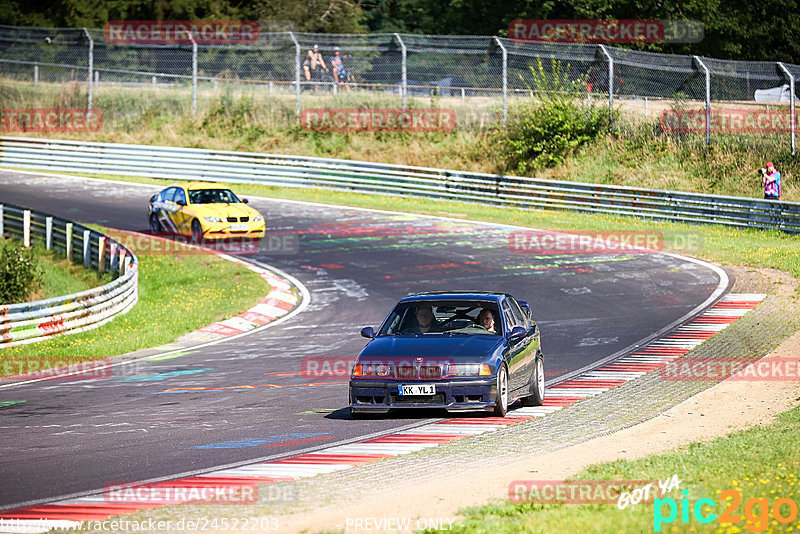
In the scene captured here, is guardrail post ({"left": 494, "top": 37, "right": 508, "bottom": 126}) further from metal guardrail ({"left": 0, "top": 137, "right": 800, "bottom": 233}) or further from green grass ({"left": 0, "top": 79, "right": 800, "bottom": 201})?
metal guardrail ({"left": 0, "top": 137, "right": 800, "bottom": 233})

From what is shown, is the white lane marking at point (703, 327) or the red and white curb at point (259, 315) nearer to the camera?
the white lane marking at point (703, 327)

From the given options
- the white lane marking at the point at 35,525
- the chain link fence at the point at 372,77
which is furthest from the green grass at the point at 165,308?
the chain link fence at the point at 372,77

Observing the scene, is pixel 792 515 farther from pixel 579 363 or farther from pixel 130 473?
pixel 579 363

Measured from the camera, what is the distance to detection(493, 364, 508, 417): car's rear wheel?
1089cm

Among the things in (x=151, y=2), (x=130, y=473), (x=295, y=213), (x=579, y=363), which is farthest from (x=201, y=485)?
(x=151, y=2)

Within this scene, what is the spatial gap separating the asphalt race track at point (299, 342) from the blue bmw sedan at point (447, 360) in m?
0.42

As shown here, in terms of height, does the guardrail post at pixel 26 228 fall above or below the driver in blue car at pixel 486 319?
below

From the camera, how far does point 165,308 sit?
21.6 meters

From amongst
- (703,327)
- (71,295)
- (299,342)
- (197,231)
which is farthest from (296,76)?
(703,327)

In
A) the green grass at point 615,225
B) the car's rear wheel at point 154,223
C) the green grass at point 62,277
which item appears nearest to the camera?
the green grass at point 62,277

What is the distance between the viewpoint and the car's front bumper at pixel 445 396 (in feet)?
35.3

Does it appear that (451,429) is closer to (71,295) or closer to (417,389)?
(417,389)

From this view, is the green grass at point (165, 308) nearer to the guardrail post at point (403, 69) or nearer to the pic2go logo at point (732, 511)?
the pic2go logo at point (732, 511)

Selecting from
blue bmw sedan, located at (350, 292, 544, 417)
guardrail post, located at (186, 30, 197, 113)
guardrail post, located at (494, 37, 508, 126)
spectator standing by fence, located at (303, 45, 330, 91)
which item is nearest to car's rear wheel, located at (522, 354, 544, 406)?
blue bmw sedan, located at (350, 292, 544, 417)
